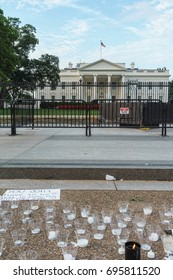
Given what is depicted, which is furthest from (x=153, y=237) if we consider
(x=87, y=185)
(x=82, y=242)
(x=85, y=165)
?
(x=85, y=165)

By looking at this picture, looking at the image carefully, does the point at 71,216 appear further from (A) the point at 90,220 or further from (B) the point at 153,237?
(B) the point at 153,237

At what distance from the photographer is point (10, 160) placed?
21.9 ft

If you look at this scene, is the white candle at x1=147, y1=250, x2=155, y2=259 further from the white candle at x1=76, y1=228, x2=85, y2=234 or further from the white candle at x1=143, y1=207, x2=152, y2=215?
the white candle at x1=143, y1=207, x2=152, y2=215

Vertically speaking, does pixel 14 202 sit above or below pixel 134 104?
below

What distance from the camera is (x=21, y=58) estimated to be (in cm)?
7456

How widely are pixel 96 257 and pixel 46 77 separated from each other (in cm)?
8393

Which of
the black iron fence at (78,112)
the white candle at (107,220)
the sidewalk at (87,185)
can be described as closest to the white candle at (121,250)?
the white candle at (107,220)

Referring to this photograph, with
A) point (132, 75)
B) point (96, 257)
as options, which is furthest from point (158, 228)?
point (132, 75)

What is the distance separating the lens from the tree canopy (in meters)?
43.2

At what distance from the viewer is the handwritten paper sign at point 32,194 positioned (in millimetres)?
4793

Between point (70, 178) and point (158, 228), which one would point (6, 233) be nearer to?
point (158, 228)

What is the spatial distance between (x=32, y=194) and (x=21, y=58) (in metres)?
73.3

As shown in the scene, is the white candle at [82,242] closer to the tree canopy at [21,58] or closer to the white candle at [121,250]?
the white candle at [121,250]
